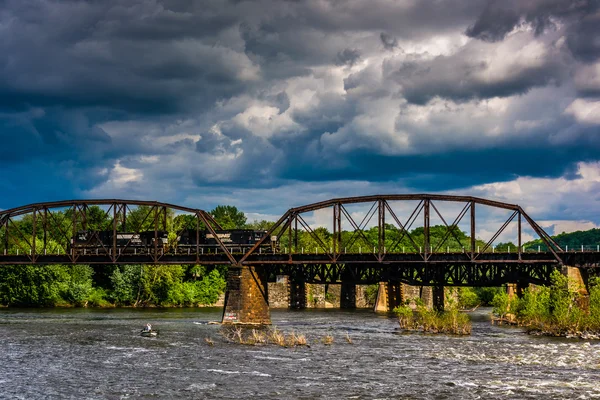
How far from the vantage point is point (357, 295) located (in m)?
157

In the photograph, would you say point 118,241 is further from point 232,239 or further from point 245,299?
point 245,299

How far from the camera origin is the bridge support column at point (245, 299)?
9019 centimetres

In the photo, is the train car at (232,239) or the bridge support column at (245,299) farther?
the train car at (232,239)

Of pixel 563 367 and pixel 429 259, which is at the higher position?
pixel 429 259

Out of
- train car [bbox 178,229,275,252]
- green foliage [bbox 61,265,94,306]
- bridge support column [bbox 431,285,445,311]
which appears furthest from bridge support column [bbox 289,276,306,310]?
train car [bbox 178,229,275,252]

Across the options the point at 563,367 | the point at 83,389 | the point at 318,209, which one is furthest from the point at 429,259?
the point at 83,389

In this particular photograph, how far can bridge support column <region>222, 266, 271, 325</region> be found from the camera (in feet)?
296

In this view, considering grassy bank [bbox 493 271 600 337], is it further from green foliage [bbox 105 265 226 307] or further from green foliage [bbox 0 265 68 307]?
green foliage [bbox 0 265 68 307]

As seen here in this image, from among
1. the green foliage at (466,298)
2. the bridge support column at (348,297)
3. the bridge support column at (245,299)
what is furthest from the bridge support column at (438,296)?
the bridge support column at (245,299)

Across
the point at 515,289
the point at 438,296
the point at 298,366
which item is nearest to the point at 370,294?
the point at 438,296

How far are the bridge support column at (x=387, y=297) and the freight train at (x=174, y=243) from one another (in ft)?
117

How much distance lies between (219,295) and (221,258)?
5704 cm

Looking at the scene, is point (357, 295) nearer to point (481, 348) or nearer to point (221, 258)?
point (221, 258)

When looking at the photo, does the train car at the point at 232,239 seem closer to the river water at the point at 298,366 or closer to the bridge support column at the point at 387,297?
the river water at the point at 298,366
